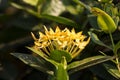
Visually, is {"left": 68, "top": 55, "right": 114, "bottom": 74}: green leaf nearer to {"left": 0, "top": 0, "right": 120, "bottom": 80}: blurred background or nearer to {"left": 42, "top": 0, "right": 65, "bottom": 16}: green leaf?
{"left": 0, "top": 0, "right": 120, "bottom": 80}: blurred background

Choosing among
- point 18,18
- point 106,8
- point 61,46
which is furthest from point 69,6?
point 61,46

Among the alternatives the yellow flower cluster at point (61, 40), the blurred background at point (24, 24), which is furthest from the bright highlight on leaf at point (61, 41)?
the blurred background at point (24, 24)

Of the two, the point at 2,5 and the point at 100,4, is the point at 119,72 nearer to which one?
the point at 100,4

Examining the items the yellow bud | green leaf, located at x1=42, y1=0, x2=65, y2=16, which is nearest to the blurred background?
green leaf, located at x1=42, y1=0, x2=65, y2=16

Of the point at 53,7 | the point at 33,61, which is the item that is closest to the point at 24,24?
the point at 53,7

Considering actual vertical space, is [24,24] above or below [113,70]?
below

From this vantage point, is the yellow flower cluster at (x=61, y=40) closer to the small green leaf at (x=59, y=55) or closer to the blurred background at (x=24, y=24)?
the small green leaf at (x=59, y=55)

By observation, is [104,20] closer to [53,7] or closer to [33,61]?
[33,61]
